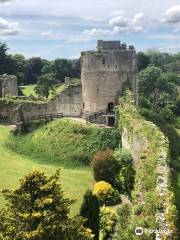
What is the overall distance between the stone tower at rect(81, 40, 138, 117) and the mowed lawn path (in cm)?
798

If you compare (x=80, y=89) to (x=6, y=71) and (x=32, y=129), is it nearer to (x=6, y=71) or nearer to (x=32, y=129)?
(x=32, y=129)

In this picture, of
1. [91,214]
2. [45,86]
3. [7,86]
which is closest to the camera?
[91,214]

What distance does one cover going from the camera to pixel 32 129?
40406 millimetres

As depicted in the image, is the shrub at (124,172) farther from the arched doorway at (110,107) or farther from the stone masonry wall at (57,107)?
the stone masonry wall at (57,107)

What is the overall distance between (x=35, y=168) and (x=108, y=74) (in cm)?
1139

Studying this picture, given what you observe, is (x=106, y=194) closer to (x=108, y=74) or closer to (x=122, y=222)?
(x=122, y=222)

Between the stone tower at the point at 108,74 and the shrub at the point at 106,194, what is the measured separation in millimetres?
13044

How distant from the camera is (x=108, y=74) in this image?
1481 inches

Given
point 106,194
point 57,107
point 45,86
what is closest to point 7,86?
point 57,107

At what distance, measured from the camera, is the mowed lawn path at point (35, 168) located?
84.4ft

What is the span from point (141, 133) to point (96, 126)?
10.9 m

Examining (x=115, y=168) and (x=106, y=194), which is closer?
(x=106, y=194)

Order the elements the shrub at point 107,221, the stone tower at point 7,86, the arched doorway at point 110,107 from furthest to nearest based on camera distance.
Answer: the stone tower at point 7,86 < the arched doorway at point 110,107 < the shrub at point 107,221

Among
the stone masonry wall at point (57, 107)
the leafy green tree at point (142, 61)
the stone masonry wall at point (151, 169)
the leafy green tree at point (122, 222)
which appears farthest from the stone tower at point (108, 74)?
the leafy green tree at point (142, 61)
